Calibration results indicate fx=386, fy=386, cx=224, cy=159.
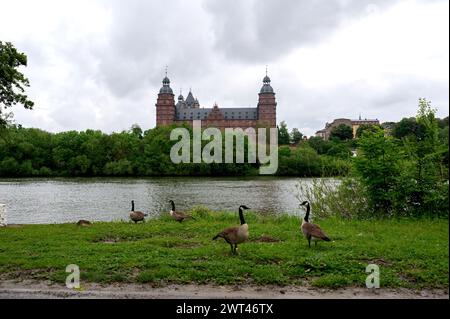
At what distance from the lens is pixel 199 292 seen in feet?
22.4

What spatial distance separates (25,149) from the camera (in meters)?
77.7

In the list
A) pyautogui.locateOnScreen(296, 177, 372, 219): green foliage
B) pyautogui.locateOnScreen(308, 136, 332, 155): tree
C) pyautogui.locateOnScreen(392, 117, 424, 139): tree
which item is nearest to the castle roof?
pyautogui.locateOnScreen(308, 136, 332, 155): tree

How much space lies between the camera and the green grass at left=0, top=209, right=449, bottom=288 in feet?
24.7

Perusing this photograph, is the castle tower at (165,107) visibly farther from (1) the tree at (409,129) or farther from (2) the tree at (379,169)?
(2) the tree at (379,169)

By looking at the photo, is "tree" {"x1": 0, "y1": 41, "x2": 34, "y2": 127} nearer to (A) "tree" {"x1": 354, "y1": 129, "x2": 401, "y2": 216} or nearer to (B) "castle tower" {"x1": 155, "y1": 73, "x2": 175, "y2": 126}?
(A) "tree" {"x1": 354, "y1": 129, "x2": 401, "y2": 216}

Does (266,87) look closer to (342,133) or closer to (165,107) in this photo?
(165,107)

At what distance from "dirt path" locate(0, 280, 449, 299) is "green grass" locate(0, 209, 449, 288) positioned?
273mm

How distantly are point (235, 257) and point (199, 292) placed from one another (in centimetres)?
216

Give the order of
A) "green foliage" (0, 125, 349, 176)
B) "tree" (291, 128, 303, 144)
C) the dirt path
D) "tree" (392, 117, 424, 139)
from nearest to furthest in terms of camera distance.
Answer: the dirt path, "tree" (392, 117, 424, 139), "green foliage" (0, 125, 349, 176), "tree" (291, 128, 303, 144)

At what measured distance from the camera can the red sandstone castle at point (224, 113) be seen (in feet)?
504

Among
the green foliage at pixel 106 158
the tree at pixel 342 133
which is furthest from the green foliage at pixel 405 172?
the tree at pixel 342 133

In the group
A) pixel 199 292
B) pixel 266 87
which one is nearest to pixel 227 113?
pixel 266 87
